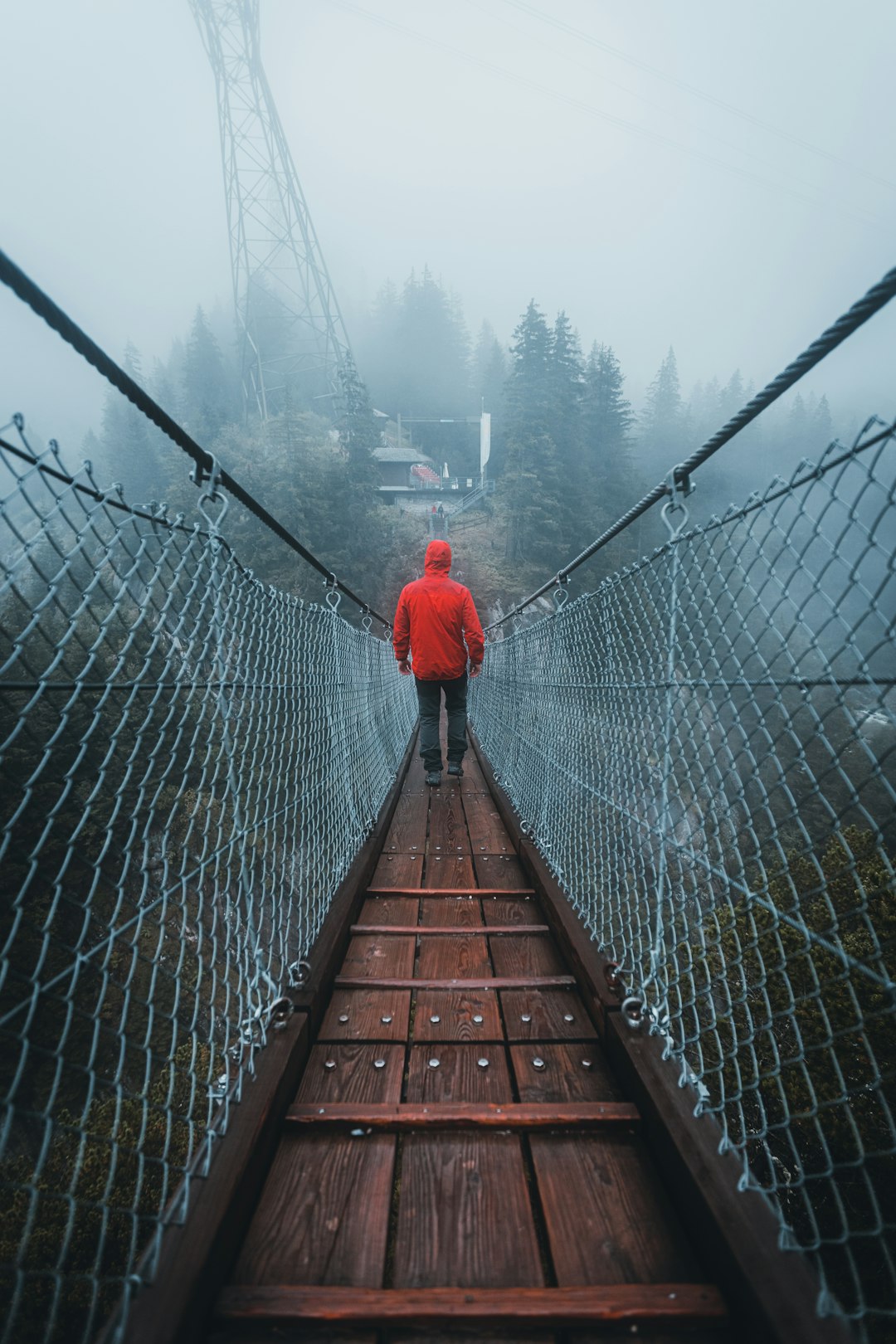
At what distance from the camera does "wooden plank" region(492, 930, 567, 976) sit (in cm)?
199

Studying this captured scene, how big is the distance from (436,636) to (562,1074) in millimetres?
2635

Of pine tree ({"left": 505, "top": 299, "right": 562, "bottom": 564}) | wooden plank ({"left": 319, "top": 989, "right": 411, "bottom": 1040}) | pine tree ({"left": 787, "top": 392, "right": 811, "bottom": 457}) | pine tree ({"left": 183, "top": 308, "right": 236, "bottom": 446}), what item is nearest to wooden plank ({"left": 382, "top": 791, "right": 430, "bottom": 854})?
wooden plank ({"left": 319, "top": 989, "right": 411, "bottom": 1040})

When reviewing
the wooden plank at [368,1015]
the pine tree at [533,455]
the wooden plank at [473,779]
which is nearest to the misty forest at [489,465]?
the pine tree at [533,455]

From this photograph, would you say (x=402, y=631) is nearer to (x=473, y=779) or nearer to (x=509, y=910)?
(x=473, y=779)

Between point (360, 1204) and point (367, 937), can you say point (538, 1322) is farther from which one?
point (367, 937)

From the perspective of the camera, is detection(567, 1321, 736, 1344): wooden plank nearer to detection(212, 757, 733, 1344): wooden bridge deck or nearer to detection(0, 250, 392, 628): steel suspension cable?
detection(212, 757, 733, 1344): wooden bridge deck

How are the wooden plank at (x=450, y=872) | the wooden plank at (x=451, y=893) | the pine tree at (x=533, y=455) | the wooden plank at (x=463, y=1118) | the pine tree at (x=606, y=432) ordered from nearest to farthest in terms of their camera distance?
the wooden plank at (x=463, y=1118), the wooden plank at (x=451, y=893), the wooden plank at (x=450, y=872), the pine tree at (x=533, y=455), the pine tree at (x=606, y=432)

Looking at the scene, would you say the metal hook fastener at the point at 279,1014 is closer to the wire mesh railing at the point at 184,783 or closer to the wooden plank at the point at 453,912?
the wire mesh railing at the point at 184,783

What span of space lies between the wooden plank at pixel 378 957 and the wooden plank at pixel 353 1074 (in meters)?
0.29

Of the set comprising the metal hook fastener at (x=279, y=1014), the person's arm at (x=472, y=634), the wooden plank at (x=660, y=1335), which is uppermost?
the person's arm at (x=472, y=634)

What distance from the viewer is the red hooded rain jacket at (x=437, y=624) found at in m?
3.83

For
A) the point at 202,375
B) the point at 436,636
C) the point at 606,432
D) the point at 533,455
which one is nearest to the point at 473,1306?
the point at 436,636

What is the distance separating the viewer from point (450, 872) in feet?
9.03

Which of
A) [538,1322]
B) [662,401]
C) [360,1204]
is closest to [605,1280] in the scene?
[538,1322]
